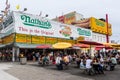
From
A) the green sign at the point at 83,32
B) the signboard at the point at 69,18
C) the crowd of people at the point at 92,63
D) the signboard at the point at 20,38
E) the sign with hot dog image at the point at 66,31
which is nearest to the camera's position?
the crowd of people at the point at 92,63

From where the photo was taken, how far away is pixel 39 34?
106 feet

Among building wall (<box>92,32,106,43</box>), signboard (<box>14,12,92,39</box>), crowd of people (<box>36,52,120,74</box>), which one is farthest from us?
building wall (<box>92,32,106,43</box>)

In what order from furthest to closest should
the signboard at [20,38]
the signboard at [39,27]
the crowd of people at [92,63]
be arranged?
1. the signboard at [39,27]
2. the signboard at [20,38]
3. the crowd of people at [92,63]

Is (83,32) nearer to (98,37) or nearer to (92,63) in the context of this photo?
(98,37)

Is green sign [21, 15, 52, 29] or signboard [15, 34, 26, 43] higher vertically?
green sign [21, 15, 52, 29]

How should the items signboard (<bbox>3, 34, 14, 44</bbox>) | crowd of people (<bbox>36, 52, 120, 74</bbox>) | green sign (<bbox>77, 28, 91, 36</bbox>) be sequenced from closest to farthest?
crowd of people (<bbox>36, 52, 120, 74</bbox>)
signboard (<bbox>3, 34, 14, 44</bbox>)
green sign (<bbox>77, 28, 91, 36</bbox>)

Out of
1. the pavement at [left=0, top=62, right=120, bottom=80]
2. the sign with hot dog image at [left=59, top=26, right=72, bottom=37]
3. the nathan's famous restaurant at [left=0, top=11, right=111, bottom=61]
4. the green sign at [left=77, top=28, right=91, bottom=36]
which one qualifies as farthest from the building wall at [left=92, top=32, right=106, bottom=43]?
the pavement at [left=0, top=62, right=120, bottom=80]

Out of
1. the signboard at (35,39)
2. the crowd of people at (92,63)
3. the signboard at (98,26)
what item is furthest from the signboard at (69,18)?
the crowd of people at (92,63)

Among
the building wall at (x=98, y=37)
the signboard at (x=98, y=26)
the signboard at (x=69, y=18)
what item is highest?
the signboard at (x=69, y=18)

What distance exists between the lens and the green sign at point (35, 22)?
30469 millimetres

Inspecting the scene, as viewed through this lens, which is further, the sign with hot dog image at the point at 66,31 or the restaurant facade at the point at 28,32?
the sign with hot dog image at the point at 66,31

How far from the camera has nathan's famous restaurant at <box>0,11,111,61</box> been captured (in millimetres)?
29266

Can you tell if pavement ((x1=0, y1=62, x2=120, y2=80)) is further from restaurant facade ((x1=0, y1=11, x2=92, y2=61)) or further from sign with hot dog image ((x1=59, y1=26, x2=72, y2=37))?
sign with hot dog image ((x1=59, y1=26, x2=72, y2=37))

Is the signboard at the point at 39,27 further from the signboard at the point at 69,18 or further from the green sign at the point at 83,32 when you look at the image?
the signboard at the point at 69,18
